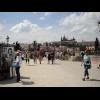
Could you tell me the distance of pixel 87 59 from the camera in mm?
15492

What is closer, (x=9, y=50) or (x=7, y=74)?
(x=7, y=74)

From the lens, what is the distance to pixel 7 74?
50.5 ft
